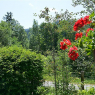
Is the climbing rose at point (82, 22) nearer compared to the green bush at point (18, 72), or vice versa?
the climbing rose at point (82, 22)

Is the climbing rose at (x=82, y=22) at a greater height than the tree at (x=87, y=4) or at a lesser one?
lesser

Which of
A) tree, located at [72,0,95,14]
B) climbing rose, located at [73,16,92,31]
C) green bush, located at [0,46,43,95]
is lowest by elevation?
green bush, located at [0,46,43,95]

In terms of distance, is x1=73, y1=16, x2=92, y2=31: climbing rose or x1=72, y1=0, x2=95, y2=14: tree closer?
x1=73, y1=16, x2=92, y2=31: climbing rose

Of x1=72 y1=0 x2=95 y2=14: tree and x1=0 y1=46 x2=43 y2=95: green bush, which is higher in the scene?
x1=72 y1=0 x2=95 y2=14: tree

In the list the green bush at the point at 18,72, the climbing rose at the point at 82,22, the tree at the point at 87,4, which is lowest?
the green bush at the point at 18,72

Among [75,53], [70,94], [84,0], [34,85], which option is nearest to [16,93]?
[34,85]

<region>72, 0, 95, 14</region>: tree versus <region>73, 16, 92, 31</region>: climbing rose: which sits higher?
<region>72, 0, 95, 14</region>: tree

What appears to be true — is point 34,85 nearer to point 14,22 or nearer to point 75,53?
point 75,53

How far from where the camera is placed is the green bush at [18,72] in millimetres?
3885

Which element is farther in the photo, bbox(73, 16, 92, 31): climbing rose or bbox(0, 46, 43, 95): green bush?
bbox(0, 46, 43, 95): green bush

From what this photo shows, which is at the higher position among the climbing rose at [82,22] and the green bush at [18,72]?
the climbing rose at [82,22]

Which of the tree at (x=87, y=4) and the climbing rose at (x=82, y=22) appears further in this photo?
the tree at (x=87, y=4)

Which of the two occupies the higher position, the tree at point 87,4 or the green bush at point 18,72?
the tree at point 87,4

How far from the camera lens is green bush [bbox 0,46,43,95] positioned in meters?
3.88
